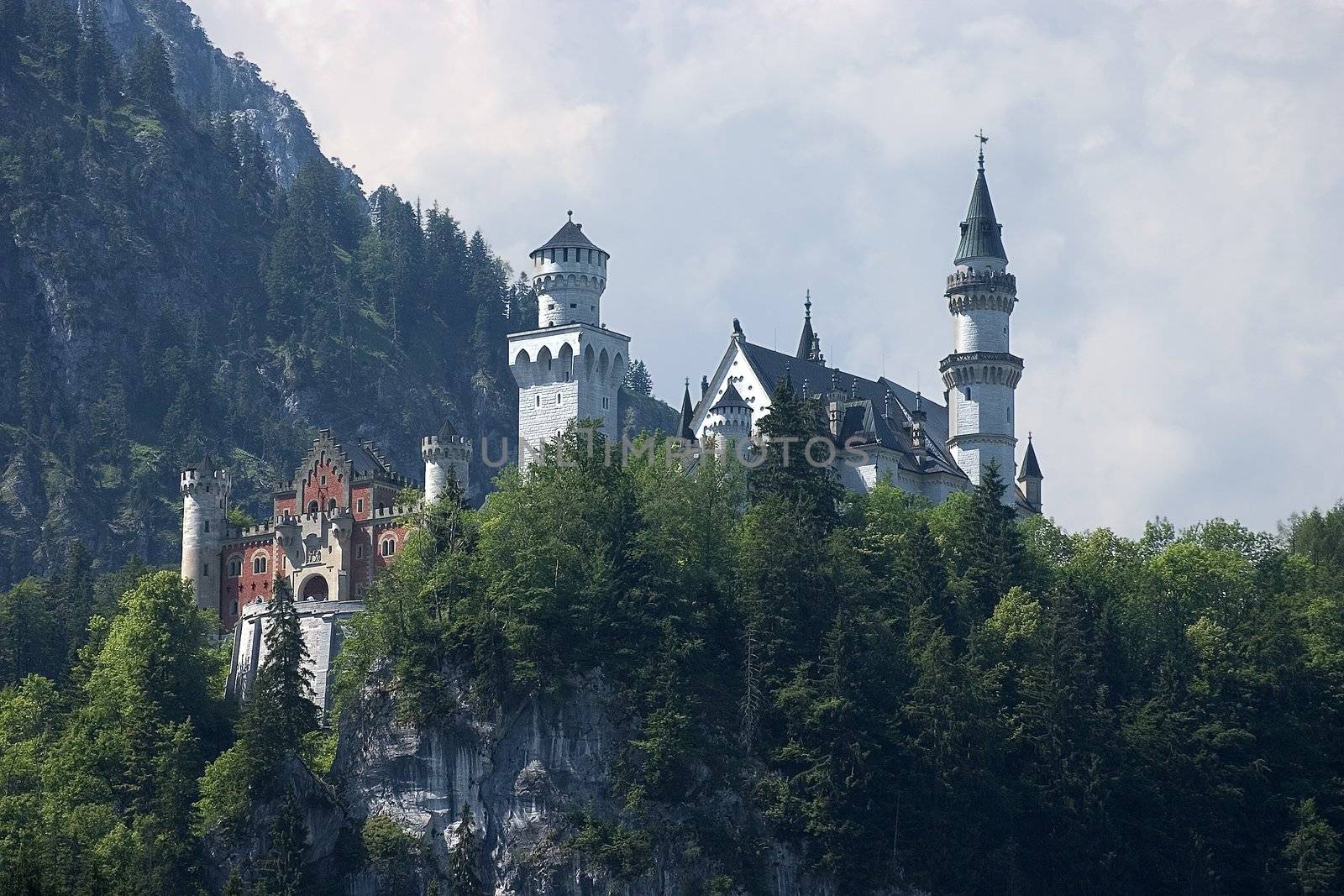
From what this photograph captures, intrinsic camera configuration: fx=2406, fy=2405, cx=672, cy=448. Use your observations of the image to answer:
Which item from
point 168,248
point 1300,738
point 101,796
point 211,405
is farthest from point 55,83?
point 1300,738

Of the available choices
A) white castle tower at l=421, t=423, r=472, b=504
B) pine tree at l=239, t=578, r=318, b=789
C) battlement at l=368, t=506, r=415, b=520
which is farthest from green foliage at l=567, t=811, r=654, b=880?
white castle tower at l=421, t=423, r=472, b=504

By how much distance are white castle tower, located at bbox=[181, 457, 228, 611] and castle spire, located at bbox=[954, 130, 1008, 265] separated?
36.4 meters

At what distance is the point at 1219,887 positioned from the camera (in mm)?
84250

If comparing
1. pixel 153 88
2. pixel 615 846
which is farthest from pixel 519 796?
pixel 153 88

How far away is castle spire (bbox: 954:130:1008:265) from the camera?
374 ft

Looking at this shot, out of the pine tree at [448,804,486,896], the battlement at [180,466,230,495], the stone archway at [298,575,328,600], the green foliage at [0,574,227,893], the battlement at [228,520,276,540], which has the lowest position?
the pine tree at [448,804,486,896]

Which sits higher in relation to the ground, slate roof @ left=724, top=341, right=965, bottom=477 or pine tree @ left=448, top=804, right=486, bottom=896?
slate roof @ left=724, top=341, right=965, bottom=477

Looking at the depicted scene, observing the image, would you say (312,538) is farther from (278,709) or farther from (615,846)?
(615,846)

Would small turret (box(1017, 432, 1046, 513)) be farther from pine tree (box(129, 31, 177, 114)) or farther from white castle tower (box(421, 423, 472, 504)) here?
pine tree (box(129, 31, 177, 114))

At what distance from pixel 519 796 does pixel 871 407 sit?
30.8 metres

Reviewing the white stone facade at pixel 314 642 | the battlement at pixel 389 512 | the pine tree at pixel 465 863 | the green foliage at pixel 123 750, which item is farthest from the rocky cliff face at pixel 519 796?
the battlement at pixel 389 512

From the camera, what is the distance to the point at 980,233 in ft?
376

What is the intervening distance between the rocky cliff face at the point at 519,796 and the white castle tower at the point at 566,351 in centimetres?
1979

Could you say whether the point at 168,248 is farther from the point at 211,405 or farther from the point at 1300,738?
the point at 1300,738
